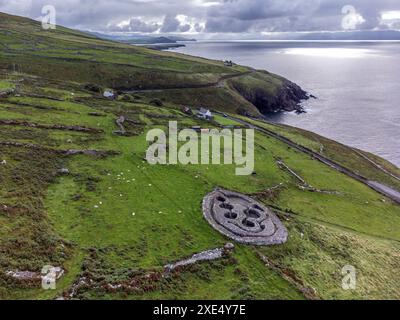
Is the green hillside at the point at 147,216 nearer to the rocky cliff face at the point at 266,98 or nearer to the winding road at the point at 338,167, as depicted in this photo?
the winding road at the point at 338,167

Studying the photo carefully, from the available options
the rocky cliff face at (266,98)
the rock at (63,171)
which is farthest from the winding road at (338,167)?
the rocky cliff face at (266,98)

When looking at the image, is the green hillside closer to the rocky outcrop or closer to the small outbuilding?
the small outbuilding

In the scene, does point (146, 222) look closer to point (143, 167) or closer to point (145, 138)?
point (143, 167)

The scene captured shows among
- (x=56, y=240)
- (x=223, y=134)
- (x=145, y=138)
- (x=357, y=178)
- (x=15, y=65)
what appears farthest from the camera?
(x=15, y=65)

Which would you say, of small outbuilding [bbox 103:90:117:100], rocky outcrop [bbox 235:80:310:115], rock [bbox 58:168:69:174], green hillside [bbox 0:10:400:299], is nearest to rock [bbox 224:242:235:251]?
green hillside [bbox 0:10:400:299]

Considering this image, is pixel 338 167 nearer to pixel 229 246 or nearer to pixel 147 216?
pixel 229 246

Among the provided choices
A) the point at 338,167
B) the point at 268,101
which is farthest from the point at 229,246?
the point at 268,101

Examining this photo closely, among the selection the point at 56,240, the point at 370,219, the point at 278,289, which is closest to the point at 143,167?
the point at 56,240
